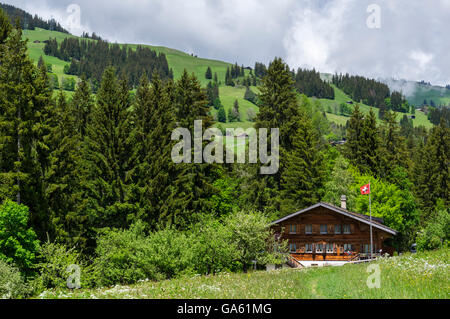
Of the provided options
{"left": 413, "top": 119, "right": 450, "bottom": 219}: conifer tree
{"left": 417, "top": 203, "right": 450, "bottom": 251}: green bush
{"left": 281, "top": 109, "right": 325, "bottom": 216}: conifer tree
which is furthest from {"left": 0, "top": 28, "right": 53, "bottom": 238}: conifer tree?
{"left": 413, "top": 119, "right": 450, "bottom": 219}: conifer tree

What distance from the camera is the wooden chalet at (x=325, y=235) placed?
4469cm

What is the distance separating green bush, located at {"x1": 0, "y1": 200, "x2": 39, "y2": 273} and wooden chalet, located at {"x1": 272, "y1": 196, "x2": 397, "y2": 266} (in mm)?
24083

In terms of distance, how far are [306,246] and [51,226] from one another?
25.2m

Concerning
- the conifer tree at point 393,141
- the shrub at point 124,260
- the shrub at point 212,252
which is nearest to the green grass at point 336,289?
the shrub at point 124,260

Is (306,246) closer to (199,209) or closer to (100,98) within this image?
(199,209)

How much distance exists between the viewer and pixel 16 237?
98.6ft

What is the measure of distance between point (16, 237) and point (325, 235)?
96.4 ft

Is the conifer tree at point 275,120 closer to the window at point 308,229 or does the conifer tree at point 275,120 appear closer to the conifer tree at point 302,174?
the conifer tree at point 302,174

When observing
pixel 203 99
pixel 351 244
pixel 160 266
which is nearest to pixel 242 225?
pixel 160 266

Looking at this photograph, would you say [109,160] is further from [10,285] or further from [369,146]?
[369,146]

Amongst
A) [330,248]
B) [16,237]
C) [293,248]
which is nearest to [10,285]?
[16,237]

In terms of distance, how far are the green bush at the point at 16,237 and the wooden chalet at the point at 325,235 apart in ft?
79.0

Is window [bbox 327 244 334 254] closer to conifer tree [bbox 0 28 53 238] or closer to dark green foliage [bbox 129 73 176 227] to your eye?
dark green foliage [bbox 129 73 176 227]

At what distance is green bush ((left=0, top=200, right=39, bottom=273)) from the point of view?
29.4 m
